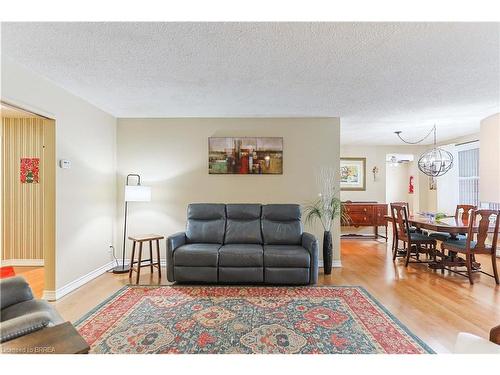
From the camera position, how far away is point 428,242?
4262 mm

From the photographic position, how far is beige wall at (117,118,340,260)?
14.4 feet

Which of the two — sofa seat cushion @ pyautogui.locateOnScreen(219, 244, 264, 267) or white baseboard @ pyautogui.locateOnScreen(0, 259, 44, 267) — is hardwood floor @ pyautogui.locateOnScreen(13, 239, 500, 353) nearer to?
sofa seat cushion @ pyautogui.locateOnScreen(219, 244, 264, 267)

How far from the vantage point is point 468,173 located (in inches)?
241

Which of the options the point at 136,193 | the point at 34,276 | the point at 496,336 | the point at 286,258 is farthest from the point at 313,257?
the point at 34,276

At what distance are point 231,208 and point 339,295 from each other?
1.86m

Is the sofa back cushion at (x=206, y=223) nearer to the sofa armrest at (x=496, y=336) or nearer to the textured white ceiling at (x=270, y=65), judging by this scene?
the textured white ceiling at (x=270, y=65)

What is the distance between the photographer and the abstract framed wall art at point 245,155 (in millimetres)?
4359

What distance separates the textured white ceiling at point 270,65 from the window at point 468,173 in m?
2.44

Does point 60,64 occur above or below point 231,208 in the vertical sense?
above

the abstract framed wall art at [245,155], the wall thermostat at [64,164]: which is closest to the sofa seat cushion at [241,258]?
the abstract framed wall art at [245,155]

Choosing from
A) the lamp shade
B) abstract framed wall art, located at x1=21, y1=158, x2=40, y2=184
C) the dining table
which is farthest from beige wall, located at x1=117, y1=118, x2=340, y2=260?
the dining table

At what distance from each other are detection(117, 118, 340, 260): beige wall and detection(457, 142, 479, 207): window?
14.1 ft
